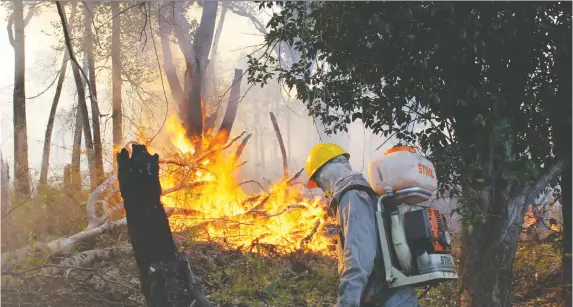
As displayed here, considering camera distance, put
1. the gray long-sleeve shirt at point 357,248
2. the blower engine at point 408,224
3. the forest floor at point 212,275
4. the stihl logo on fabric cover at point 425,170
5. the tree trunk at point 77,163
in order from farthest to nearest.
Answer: the tree trunk at point 77,163 → the forest floor at point 212,275 → the stihl logo on fabric cover at point 425,170 → the blower engine at point 408,224 → the gray long-sleeve shirt at point 357,248

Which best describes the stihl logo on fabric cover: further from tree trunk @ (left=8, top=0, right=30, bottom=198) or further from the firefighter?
tree trunk @ (left=8, top=0, right=30, bottom=198)

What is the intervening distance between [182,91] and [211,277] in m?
6.19

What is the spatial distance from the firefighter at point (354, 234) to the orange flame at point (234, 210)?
194 inches

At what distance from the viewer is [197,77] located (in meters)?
11.9

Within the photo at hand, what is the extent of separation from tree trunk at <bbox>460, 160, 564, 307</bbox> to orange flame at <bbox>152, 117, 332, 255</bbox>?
3.28 meters

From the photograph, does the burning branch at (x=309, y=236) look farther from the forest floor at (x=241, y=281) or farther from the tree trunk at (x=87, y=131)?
the tree trunk at (x=87, y=131)

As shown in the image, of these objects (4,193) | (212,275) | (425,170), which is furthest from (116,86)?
(425,170)

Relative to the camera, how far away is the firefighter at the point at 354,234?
2891 millimetres

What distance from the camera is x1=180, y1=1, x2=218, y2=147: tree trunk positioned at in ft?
37.7

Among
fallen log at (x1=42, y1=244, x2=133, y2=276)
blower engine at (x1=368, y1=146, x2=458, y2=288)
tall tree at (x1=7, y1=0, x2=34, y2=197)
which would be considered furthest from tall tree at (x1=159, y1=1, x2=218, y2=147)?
blower engine at (x1=368, y1=146, x2=458, y2=288)

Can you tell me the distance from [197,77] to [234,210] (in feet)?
13.9

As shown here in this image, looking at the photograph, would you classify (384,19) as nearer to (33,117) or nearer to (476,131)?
(476,131)

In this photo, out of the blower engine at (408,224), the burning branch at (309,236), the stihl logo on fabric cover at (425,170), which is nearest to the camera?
the blower engine at (408,224)

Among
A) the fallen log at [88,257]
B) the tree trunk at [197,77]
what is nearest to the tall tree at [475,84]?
the fallen log at [88,257]
